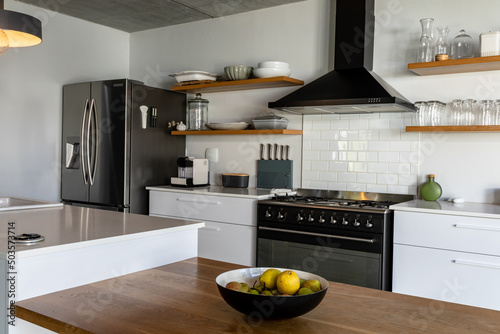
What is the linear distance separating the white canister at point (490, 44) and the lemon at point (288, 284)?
268 cm

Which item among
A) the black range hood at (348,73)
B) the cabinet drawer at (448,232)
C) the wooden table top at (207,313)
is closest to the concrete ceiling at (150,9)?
the black range hood at (348,73)

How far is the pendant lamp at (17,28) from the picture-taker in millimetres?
2105

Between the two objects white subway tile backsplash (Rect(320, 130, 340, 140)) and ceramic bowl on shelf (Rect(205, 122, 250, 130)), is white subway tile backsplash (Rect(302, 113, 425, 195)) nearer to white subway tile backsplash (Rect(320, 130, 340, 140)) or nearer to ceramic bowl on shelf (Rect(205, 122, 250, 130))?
white subway tile backsplash (Rect(320, 130, 340, 140))

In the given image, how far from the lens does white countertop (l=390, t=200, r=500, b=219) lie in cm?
293

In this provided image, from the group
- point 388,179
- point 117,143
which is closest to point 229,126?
point 117,143

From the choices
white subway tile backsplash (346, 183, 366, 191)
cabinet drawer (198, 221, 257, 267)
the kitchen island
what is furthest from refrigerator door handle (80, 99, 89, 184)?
white subway tile backsplash (346, 183, 366, 191)

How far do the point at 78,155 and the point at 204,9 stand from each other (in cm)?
190

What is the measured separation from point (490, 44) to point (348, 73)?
1.03 meters

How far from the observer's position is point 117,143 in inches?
178

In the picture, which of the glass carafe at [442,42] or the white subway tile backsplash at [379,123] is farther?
the white subway tile backsplash at [379,123]

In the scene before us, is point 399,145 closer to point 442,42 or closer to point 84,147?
point 442,42

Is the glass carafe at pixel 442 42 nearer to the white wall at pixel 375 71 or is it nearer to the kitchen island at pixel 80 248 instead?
the white wall at pixel 375 71

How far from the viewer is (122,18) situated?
198 inches

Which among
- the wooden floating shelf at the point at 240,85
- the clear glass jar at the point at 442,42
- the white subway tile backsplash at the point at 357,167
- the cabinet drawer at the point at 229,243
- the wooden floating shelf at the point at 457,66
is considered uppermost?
the clear glass jar at the point at 442,42
